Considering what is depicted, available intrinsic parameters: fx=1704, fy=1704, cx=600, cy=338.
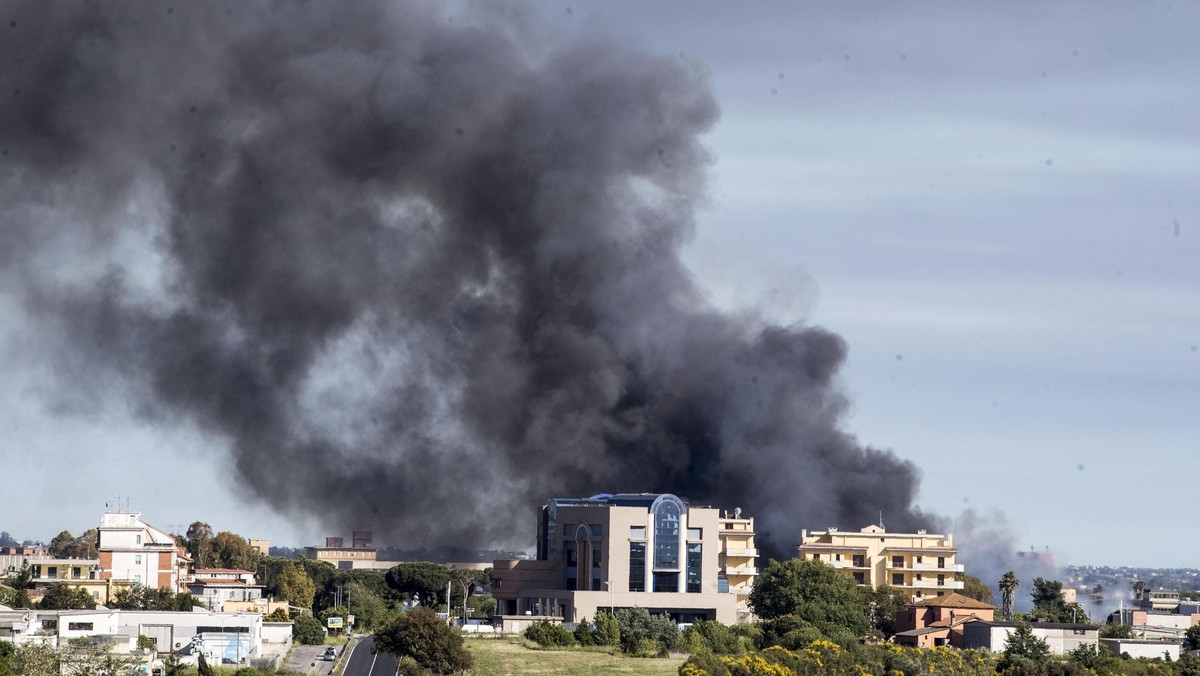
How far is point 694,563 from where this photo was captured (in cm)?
8594

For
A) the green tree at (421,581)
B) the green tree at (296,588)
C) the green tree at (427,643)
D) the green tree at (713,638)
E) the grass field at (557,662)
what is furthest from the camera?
the green tree at (421,581)

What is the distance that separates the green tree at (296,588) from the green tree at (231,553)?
78.5ft

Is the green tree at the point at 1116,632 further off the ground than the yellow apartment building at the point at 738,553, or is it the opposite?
the yellow apartment building at the point at 738,553

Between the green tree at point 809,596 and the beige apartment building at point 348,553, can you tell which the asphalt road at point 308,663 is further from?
the beige apartment building at point 348,553

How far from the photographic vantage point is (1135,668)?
2046 inches

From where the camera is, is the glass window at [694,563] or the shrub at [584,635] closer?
the shrub at [584,635]

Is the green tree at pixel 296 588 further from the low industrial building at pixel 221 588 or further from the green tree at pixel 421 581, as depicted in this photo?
the green tree at pixel 421 581

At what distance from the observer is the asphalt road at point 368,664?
6112 centimetres

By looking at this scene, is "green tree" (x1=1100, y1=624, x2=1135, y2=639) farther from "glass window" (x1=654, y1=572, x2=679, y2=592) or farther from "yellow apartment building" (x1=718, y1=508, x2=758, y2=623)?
"yellow apartment building" (x1=718, y1=508, x2=758, y2=623)

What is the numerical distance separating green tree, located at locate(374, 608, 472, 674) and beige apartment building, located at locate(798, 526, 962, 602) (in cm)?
3594

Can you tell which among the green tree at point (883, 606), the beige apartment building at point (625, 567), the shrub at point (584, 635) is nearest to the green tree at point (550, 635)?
the shrub at point (584, 635)

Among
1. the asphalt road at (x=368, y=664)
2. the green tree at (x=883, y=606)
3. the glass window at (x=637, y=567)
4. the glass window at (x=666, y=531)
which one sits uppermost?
the glass window at (x=666, y=531)

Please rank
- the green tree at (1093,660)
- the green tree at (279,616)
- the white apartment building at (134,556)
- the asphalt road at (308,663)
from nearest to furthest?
the green tree at (1093,660), the asphalt road at (308,663), the green tree at (279,616), the white apartment building at (134,556)

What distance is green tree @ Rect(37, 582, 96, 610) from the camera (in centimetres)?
7744
